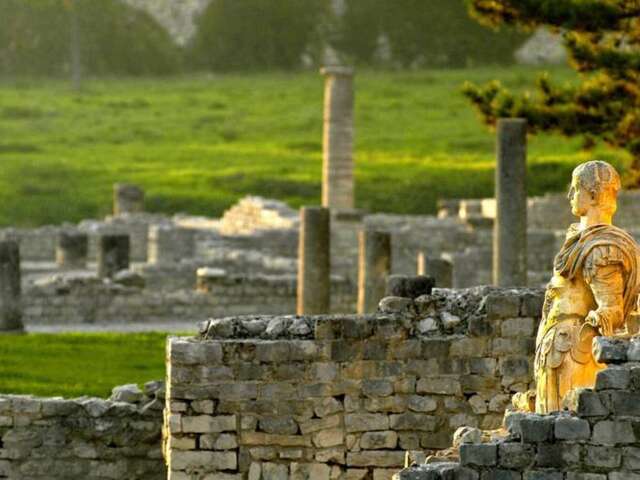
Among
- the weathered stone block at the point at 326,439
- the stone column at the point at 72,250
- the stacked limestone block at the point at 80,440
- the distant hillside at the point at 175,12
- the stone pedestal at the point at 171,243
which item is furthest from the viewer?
the distant hillside at the point at 175,12

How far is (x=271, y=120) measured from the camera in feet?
280

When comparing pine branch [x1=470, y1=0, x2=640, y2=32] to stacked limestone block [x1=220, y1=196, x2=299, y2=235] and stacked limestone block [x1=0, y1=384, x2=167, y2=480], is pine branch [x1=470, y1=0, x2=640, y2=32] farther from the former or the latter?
stacked limestone block [x1=0, y1=384, x2=167, y2=480]

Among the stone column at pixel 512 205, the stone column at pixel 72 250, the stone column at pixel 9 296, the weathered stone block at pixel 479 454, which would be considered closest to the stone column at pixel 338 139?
the stone column at pixel 72 250

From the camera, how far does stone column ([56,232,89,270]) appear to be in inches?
1900

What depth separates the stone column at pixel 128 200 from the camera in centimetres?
5919

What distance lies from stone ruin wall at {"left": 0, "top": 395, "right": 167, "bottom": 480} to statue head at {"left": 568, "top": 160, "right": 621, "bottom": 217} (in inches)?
283

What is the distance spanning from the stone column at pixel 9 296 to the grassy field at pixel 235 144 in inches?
1109

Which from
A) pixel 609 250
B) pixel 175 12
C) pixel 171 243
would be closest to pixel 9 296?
pixel 171 243

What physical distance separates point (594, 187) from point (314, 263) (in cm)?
1838

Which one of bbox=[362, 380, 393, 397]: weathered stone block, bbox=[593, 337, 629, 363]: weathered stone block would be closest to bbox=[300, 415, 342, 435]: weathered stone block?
bbox=[362, 380, 393, 397]: weathered stone block

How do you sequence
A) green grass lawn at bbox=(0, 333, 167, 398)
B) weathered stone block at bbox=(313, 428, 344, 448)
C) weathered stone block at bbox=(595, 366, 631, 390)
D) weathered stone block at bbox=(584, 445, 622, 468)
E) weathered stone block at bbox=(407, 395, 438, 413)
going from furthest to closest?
1. green grass lawn at bbox=(0, 333, 167, 398)
2. weathered stone block at bbox=(407, 395, 438, 413)
3. weathered stone block at bbox=(313, 428, 344, 448)
4. weathered stone block at bbox=(584, 445, 622, 468)
5. weathered stone block at bbox=(595, 366, 631, 390)

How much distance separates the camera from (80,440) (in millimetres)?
21297

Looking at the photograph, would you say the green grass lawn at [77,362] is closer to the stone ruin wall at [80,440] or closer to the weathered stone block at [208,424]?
the stone ruin wall at [80,440]

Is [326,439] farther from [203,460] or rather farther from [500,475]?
[500,475]
